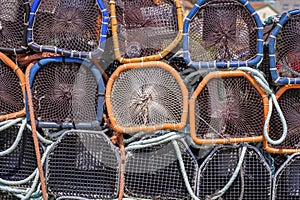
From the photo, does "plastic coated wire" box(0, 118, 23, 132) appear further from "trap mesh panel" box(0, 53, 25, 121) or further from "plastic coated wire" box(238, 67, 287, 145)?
"plastic coated wire" box(238, 67, 287, 145)

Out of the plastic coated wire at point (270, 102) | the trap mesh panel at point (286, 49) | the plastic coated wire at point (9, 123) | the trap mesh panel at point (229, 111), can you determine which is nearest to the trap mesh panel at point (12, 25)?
the plastic coated wire at point (9, 123)

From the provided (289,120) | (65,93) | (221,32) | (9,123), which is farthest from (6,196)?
(289,120)

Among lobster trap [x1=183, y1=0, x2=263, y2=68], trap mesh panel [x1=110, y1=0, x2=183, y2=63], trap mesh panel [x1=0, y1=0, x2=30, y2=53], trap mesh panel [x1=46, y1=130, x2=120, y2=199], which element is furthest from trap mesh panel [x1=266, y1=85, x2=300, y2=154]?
trap mesh panel [x1=0, y1=0, x2=30, y2=53]

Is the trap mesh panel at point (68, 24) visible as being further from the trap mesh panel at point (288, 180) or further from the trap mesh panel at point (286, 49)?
the trap mesh panel at point (288, 180)

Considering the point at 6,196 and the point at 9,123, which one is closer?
the point at 9,123

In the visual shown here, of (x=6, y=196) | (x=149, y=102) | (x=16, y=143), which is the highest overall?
(x=149, y=102)

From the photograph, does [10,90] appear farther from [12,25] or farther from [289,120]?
[289,120]
